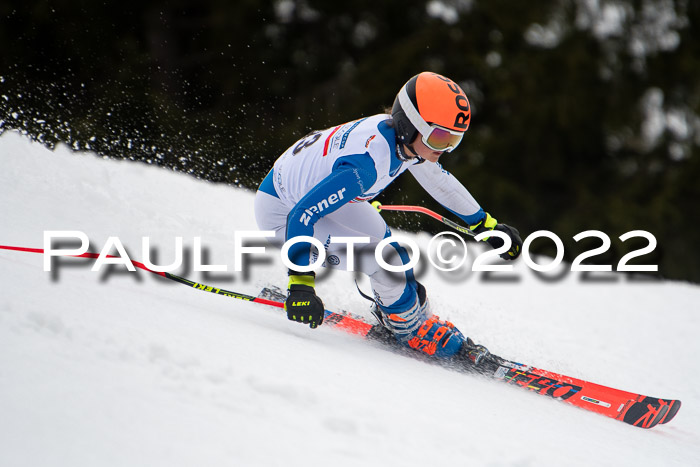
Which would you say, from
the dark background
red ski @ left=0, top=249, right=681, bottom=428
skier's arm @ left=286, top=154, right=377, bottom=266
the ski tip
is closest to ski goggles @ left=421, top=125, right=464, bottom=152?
skier's arm @ left=286, top=154, right=377, bottom=266

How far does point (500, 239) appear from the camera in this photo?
4.07 metres

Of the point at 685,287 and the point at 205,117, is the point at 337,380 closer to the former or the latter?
the point at 685,287

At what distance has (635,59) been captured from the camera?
15.3m

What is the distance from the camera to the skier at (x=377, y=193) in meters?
3.20

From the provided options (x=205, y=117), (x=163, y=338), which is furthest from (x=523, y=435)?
(x=205, y=117)

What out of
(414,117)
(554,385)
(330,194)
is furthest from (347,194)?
(554,385)

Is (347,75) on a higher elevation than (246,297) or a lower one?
higher

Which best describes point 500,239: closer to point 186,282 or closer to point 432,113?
point 432,113

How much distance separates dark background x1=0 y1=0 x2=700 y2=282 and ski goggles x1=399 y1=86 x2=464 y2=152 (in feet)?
→ 29.8

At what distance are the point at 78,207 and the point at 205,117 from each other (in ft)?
20.0

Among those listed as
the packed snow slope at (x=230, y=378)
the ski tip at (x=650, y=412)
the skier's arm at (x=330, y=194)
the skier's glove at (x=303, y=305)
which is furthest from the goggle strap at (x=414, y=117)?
the ski tip at (x=650, y=412)

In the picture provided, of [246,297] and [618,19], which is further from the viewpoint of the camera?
[618,19]

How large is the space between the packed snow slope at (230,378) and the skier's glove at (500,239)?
861 millimetres

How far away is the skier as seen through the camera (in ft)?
10.5
